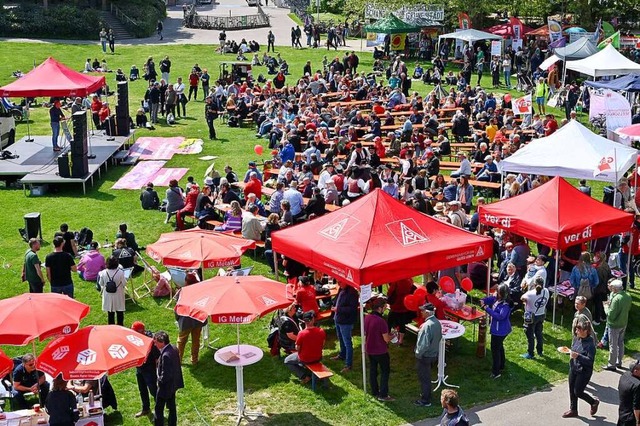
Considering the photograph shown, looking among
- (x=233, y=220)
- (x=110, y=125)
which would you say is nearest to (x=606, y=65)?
(x=110, y=125)

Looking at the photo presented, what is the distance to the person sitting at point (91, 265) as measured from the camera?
1722 cm

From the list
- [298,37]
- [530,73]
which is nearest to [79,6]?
[298,37]

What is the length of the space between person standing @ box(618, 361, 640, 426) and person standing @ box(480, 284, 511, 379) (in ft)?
8.37

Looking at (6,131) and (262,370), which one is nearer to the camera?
(262,370)

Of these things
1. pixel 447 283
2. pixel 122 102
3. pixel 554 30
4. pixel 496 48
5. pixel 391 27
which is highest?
pixel 391 27

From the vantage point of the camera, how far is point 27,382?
12.0m

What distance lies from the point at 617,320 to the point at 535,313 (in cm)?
130

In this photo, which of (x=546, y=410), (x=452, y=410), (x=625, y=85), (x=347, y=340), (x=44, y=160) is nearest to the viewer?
(x=452, y=410)

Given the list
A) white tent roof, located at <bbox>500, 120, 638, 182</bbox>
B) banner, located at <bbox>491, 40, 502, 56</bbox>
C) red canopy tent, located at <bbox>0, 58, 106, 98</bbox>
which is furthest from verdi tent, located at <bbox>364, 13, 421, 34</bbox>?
white tent roof, located at <bbox>500, 120, 638, 182</bbox>

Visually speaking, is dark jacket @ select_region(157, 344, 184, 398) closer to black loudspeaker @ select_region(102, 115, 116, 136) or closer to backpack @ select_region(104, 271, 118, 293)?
backpack @ select_region(104, 271, 118, 293)

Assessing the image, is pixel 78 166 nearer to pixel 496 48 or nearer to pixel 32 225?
pixel 32 225

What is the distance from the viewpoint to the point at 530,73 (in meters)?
41.9

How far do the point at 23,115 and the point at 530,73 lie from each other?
2451 cm

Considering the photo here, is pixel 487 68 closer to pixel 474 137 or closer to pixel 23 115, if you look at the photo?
pixel 474 137
